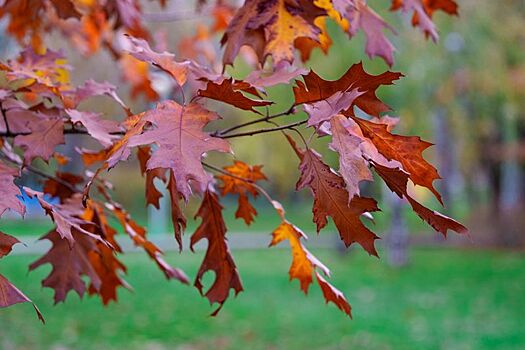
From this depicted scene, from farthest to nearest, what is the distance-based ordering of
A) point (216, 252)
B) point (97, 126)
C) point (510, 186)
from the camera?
point (510, 186)
point (216, 252)
point (97, 126)

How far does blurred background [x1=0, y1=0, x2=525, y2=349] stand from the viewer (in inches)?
248

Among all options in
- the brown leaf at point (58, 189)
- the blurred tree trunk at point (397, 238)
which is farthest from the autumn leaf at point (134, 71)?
the blurred tree trunk at point (397, 238)

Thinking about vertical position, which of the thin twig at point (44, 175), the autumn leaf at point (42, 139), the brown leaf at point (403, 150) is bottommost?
the thin twig at point (44, 175)

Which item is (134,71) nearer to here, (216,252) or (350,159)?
(216,252)

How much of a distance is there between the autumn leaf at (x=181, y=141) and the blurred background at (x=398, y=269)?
2.98 meters

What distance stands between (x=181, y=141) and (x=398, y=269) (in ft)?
34.7

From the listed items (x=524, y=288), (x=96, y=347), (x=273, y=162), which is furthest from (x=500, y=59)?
(x=96, y=347)

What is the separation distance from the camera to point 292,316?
7254 millimetres

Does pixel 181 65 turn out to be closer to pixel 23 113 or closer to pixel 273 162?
pixel 23 113

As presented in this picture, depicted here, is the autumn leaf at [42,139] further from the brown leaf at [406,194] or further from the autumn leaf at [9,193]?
the brown leaf at [406,194]

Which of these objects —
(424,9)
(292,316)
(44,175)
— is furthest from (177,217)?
(292,316)

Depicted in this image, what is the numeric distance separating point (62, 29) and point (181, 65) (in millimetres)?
3293

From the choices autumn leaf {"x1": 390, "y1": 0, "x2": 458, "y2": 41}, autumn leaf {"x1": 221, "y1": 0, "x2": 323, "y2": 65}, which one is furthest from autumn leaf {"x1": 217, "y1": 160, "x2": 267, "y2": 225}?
autumn leaf {"x1": 390, "y1": 0, "x2": 458, "y2": 41}

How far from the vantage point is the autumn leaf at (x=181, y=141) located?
1159 millimetres
